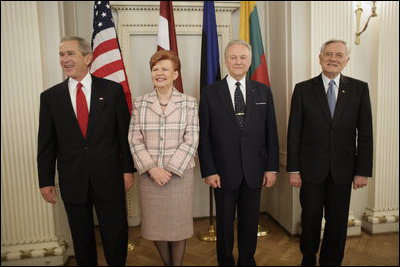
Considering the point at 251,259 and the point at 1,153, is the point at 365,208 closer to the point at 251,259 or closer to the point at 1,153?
the point at 251,259

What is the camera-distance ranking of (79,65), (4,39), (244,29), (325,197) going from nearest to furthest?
(79,65) < (325,197) < (4,39) < (244,29)

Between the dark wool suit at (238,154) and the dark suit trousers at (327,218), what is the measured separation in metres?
0.38

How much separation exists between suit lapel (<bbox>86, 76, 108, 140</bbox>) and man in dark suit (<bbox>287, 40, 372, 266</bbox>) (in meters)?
1.31

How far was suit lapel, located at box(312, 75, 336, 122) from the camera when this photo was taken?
2172 mm

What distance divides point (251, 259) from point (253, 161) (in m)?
0.69

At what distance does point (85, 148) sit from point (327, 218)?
1.74 meters

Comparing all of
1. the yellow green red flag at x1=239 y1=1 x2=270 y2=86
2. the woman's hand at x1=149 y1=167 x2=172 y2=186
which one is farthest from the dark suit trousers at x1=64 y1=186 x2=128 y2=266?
the yellow green red flag at x1=239 y1=1 x2=270 y2=86

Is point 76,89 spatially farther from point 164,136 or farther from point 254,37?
point 254,37

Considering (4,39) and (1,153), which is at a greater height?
(4,39)

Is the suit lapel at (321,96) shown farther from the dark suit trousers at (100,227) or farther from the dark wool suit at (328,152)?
the dark suit trousers at (100,227)

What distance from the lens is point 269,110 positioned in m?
2.15

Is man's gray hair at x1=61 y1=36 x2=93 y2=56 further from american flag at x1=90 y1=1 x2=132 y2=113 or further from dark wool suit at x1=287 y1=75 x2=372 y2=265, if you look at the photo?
dark wool suit at x1=287 y1=75 x2=372 y2=265

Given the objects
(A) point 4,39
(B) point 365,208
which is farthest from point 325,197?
(A) point 4,39

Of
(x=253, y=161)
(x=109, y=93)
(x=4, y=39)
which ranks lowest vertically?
(x=253, y=161)
